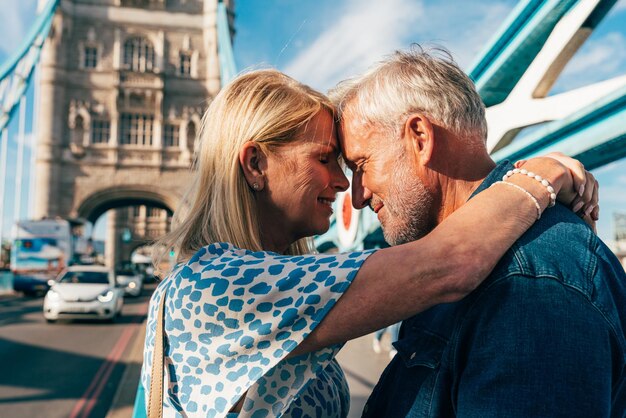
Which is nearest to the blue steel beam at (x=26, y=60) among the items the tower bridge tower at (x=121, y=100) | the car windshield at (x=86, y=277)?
the tower bridge tower at (x=121, y=100)

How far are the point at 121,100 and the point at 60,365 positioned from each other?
29.1 m

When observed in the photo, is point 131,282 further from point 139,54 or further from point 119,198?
point 139,54

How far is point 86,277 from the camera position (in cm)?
1238

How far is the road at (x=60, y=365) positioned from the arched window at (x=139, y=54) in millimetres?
25576

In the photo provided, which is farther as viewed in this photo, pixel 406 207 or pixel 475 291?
pixel 406 207

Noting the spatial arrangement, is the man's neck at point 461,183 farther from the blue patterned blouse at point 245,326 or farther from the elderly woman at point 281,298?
the blue patterned blouse at point 245,326

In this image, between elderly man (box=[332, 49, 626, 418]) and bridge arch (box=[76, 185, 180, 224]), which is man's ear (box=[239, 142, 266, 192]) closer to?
elderly man (box=[332, 49, 626, 418])

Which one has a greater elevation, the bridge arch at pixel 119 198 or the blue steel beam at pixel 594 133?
the bridge arch at pixel 119 198

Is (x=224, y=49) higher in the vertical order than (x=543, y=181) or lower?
higher

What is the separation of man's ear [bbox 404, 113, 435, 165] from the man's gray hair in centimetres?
3

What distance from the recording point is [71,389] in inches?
231

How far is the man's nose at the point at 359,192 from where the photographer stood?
155 centimetres

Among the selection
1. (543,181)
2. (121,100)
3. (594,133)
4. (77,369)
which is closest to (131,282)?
(77,369)

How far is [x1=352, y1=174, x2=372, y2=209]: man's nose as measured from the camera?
1.55 m
